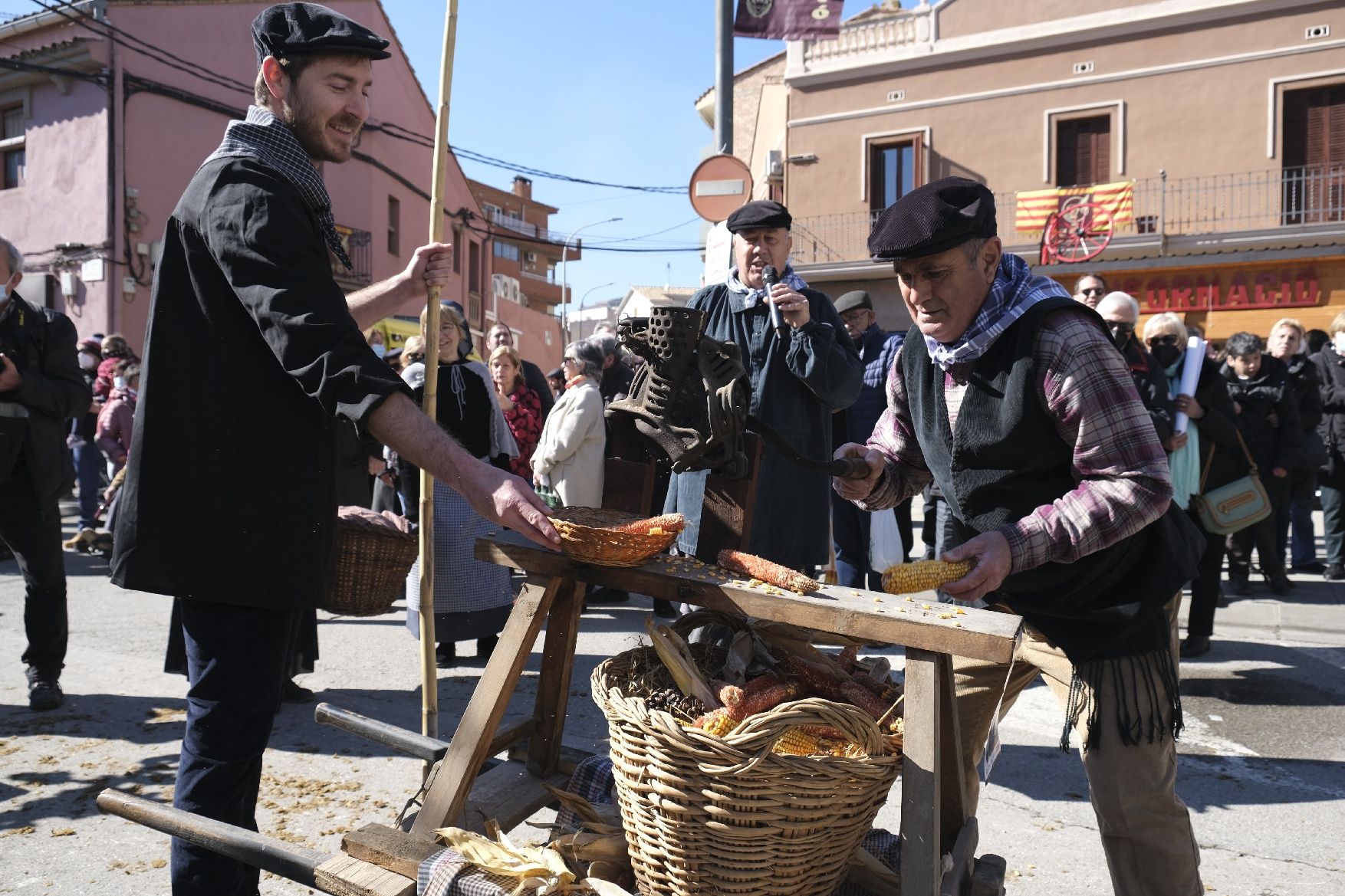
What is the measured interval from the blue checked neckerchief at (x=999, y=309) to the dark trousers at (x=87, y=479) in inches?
384

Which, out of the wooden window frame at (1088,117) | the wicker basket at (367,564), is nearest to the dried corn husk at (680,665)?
the wicker basket at (367,564)

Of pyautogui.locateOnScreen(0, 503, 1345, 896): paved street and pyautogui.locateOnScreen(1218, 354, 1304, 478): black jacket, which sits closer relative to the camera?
pyautogui.locateOnScreen(0, 503, 1345, 896): paved street

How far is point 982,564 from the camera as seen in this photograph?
203 cm

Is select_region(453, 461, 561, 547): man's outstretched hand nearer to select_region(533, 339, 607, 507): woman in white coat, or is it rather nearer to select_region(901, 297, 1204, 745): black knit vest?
select_region(901, 297, 1204, 745): black knit vest

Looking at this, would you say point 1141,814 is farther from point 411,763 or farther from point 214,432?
point 411,763

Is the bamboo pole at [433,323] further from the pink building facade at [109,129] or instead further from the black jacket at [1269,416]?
the pink building facade at [109,129]

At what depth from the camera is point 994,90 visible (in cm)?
2172

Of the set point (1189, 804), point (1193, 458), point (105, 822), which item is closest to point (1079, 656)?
point (1189, 804)

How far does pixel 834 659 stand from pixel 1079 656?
A: 0.59m

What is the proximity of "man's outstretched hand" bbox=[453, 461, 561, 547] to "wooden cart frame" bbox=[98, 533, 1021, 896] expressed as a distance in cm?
27

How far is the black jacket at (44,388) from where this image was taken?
14.8 ft

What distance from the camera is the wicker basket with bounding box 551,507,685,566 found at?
221 centimetres

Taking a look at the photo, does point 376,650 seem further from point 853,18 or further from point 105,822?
point 853,18

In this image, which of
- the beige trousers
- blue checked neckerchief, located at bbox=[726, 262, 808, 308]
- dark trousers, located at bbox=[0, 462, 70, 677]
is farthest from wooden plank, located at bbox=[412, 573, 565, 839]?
dark trousers, located at bbox=[0, 462, 70, 677]
